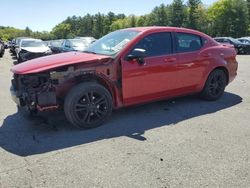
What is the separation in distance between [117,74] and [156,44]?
3.56 ft

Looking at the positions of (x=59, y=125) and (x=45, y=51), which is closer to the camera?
(x=59, y=125)

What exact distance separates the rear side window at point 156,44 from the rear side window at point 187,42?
0.23 metres

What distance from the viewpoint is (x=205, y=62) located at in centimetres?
708

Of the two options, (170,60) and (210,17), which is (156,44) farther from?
(210,17)

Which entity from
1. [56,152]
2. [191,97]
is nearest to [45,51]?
[191,97]

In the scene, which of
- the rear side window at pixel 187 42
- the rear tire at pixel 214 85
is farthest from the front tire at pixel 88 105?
the rear tire at pixel 214 85

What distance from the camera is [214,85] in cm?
743

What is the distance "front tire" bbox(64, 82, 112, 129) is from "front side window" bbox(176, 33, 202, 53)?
6.22 feet

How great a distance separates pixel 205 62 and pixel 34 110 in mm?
3550

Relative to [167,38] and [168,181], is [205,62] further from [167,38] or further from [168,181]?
[168,181]

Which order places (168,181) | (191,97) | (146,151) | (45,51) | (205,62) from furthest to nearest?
(45,51), (191,97), (205,62), (146,151), (168,181)

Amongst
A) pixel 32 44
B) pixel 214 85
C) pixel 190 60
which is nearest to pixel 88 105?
pixel 190 60

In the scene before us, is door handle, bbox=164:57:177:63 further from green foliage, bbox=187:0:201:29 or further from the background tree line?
green foliage, bbox=187:0:201:29

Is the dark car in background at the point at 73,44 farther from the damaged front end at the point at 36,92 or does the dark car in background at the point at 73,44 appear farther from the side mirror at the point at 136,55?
the damaged front end at the point at 36,92
